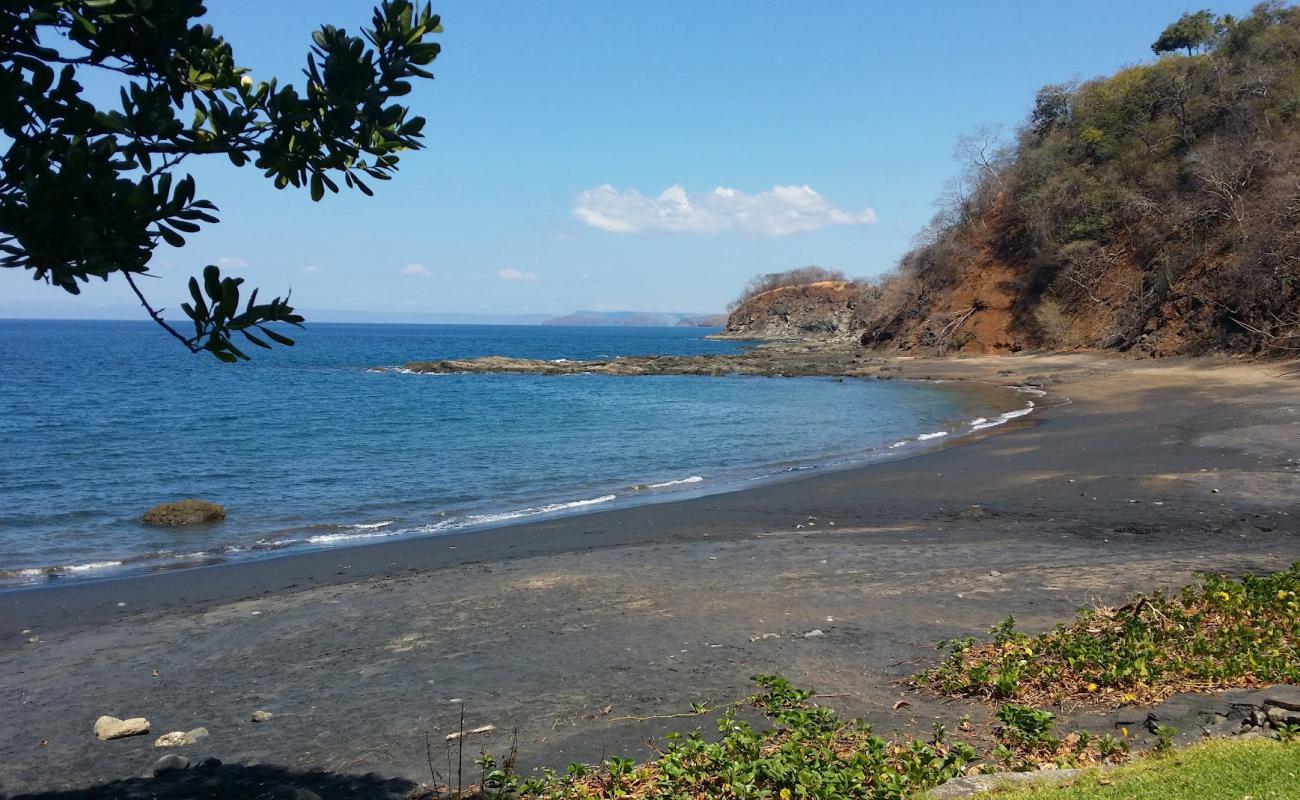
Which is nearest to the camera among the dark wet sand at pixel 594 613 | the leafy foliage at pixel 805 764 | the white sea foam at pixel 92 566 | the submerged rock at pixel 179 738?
the leafy foliage at pixel 805 764

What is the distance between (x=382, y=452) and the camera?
27734 mm

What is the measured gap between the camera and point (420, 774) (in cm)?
591

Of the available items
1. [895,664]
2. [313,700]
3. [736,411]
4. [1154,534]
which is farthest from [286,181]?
[736,411]

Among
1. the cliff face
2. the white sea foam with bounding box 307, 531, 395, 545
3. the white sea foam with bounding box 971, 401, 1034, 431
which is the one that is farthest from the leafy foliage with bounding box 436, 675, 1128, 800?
the cliff face

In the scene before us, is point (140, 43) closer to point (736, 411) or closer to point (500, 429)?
point (500, 429)

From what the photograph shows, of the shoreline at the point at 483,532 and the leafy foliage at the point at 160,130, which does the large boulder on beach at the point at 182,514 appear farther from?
the leafy foliage at the point at 160,130

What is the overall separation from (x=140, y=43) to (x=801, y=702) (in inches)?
215

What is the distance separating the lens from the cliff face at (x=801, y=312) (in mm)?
129000

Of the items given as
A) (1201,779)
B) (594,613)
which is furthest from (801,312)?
(1201,779)

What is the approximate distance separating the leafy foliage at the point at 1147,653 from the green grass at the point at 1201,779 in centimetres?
130

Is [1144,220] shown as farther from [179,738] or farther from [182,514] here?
[179,738]

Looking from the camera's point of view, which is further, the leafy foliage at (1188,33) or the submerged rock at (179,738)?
the leafy foliage at (1188,33)

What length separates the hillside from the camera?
37.6 m

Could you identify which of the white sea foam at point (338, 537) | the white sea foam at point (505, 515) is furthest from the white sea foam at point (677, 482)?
the white sea foam at point (338, 537)
